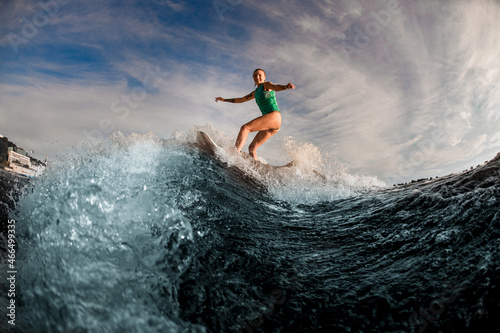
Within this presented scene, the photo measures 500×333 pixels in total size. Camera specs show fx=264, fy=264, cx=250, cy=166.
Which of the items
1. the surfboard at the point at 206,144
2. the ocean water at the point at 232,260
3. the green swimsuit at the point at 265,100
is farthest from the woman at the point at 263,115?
the ocean water at the point at 232,260

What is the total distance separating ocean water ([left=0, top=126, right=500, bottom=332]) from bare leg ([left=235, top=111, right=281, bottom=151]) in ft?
9.05

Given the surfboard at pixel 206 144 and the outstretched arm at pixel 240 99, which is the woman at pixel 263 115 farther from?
the surfboard at pixel 206 144

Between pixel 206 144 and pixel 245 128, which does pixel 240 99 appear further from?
pixel 206 144

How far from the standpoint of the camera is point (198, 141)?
6.46m


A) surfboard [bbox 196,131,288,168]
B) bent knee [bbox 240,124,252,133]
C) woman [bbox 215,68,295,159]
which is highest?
woman [bbox 215,68,295,159]

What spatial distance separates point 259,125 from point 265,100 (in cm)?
71

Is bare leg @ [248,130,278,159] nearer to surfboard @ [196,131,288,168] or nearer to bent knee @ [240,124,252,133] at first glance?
bent knee @ [240,124,252,133]

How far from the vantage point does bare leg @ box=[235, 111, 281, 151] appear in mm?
7055

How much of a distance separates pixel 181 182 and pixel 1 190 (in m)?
3.14

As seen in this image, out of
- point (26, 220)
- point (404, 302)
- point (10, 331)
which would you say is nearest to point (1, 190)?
point (26, 220)

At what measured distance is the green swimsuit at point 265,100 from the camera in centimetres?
722

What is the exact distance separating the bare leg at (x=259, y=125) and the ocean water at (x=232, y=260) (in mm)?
2759

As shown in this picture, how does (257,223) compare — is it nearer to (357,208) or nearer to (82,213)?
(357,208)

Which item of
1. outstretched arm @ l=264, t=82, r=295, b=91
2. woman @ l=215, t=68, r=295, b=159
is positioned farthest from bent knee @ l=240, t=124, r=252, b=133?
outstretched arm @ l=264, t=82, r=295, b=91
